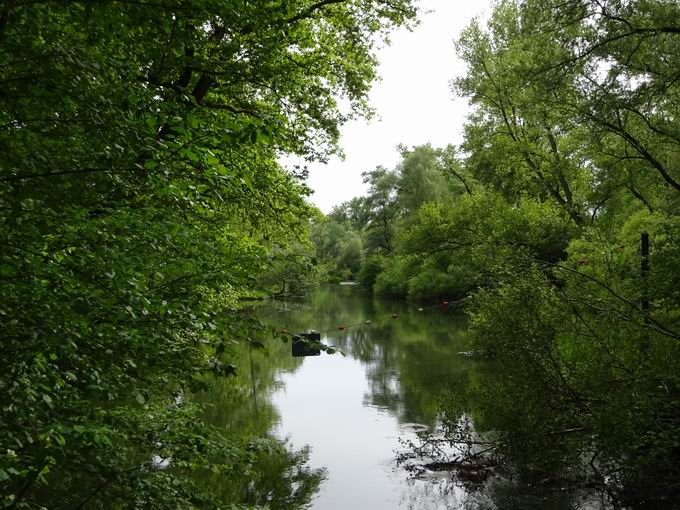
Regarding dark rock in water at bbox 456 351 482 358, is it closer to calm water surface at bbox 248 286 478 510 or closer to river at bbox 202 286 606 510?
river at bbox 202 286 606 510

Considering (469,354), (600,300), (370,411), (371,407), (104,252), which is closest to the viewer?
(104,252)

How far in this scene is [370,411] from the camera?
1355 cm

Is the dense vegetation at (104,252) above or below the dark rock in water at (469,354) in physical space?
above

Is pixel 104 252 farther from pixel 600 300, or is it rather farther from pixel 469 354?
pixel 469 354

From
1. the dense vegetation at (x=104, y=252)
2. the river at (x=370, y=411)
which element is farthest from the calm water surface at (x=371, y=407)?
the dense vegetation at (x=104, y=252)

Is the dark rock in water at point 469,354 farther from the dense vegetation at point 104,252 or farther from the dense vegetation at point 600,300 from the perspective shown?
the dense vegetation at point 104,252

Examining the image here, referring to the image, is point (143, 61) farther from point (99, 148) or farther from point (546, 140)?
point (546, 140)

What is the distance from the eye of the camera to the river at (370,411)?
855 centimetres

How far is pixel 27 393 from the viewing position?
9.50 feet

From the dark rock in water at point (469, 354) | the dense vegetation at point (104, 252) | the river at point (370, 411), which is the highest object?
the dense vegetation at point (104, 252)

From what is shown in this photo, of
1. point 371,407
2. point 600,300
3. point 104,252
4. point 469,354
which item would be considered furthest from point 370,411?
point 104,252

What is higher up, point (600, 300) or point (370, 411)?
point (600, 300)

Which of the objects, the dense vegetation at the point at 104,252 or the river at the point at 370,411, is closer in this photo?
the dense vegetation at the point at 104,252

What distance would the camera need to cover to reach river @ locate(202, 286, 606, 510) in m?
8.55
